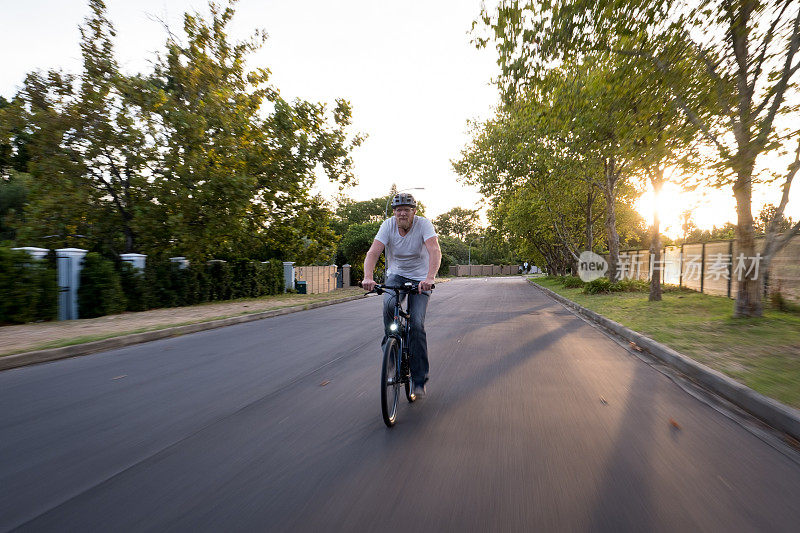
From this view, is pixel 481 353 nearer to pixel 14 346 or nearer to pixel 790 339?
pixel 790 339

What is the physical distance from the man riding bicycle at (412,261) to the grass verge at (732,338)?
124 inches

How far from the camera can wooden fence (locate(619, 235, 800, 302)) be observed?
11461 millimetres

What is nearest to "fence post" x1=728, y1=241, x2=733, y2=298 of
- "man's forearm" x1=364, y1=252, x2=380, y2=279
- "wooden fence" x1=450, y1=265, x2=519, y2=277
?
"man's forearm" x1=364, y1=252, x2=380, y2=279

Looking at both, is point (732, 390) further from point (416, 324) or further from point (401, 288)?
point (401, 288)

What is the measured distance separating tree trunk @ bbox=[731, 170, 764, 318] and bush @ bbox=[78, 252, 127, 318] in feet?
48.7

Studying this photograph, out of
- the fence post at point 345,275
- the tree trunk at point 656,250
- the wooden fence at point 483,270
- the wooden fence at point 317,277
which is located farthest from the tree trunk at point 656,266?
the wooden fence at point 483,270

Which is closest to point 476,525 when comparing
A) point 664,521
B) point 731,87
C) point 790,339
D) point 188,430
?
point 664,521

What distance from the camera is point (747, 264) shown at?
31.6 feet

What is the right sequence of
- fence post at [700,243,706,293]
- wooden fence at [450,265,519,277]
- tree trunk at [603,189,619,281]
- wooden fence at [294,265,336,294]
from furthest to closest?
1. wooden fence at [450,265,519,277]
2. wooden fence at [294,265,336,294]
3. tree trunk at [603,189,619,281]
4. fence post at [700,243,706,293]

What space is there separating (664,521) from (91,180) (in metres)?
18.4

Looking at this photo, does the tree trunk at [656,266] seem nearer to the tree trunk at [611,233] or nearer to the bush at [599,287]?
the tree trunk at [611,233]

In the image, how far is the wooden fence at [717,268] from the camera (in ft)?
37.6

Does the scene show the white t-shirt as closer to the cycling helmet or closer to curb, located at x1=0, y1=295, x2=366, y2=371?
the cycling helmet

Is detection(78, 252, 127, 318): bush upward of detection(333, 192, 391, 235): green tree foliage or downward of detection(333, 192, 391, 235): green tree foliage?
downward
